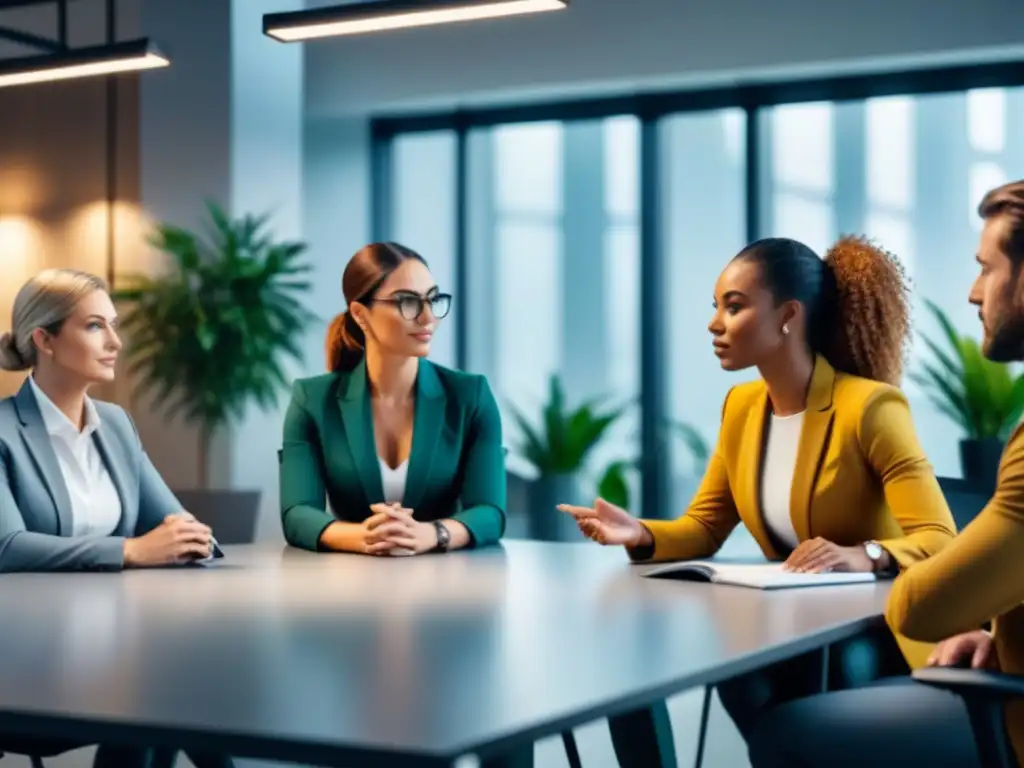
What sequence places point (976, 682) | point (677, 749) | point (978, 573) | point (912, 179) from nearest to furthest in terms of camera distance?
point (976, 682)
point (978, 573)
point (677, 749)
point (912, 179)

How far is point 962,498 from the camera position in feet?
10.1

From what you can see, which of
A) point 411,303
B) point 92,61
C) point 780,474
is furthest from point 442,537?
point 92,61

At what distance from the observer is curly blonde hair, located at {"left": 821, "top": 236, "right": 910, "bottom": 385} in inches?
115

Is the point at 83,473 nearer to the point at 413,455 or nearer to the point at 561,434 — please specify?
the point at 413,455

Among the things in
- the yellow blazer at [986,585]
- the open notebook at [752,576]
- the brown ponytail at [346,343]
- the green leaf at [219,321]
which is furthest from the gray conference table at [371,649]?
the green leaf at [219,321]

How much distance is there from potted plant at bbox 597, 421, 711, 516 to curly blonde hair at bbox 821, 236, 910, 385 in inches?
199

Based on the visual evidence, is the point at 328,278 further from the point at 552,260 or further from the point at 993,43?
the point at 993,43

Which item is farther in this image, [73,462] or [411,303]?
[411,303]

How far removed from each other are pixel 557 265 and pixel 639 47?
135 centimetres

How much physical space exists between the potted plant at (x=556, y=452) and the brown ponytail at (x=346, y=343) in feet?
14.4

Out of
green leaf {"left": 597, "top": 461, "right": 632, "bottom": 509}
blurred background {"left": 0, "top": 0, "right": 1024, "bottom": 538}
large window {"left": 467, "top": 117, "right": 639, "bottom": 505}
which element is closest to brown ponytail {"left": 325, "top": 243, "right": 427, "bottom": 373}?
blurred background {"left": 0, "top": 0, "right": 1024, "bottom": 538}

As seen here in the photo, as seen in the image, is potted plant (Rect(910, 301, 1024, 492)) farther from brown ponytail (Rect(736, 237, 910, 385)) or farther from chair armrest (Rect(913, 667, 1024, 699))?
chair armrest (Rect(913, 667, 1024, 699))

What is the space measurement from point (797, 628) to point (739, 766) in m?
2.16

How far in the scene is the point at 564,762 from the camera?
168 inches
